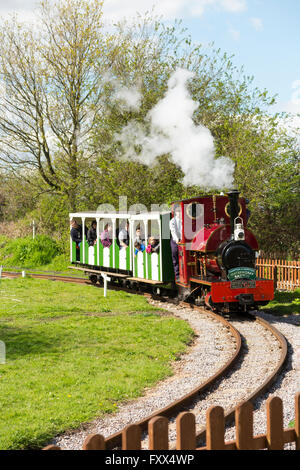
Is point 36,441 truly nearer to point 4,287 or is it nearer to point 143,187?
point 4,287

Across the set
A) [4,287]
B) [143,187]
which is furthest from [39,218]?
[4,287]

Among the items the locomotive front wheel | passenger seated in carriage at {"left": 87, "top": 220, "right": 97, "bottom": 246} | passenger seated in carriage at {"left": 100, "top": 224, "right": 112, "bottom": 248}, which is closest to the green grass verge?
A: passenger seated in carriage at {"left": 100, "top": 224, "right": 112, "bottom": 248}

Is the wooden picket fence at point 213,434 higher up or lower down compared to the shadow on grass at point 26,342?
higher up

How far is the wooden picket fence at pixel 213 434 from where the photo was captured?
289cm

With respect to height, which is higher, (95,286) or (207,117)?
(207,117)

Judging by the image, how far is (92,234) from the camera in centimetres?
1812

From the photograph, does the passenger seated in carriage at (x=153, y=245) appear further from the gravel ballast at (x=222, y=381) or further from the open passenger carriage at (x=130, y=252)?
the gravel ballast at (x=222, y=381)

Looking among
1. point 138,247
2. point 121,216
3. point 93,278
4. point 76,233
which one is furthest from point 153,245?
Result: point 76,233

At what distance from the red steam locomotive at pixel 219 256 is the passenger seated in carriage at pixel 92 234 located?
5.33m

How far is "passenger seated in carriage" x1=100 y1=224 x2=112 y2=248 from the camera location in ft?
54.7

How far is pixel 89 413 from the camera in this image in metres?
5.65

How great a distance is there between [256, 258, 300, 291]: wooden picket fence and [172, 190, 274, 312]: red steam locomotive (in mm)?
3662

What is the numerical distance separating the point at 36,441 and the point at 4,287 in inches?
476

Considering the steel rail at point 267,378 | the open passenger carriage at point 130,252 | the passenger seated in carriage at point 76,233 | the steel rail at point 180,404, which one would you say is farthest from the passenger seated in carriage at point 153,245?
the passenger seated in carriage at point 76,233
